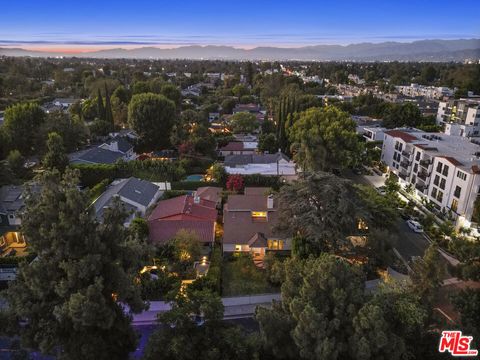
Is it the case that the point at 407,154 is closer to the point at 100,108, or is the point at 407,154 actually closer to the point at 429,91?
the point at 100,108

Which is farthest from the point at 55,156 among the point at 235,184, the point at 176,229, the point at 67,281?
the point at 67,281

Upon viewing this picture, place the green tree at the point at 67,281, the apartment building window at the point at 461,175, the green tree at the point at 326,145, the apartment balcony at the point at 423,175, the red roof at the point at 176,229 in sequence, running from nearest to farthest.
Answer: the green tree at the point at 67,281 < the red roof at the point at 176,229 < the apartment building window at the point at 461,175 < the apartment balcony at the point at 423,175 < the green tree at the point at 326,145

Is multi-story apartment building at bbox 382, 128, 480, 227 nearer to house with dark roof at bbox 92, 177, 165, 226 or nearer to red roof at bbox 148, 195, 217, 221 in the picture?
red roof at bbox 148, 195, 217, 221

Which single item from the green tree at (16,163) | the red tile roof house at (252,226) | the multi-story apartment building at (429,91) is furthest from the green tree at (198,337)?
the multi-story apartment building at (429,91)

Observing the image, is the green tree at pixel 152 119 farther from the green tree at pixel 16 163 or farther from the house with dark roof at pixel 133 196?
the house with dark roof at pixel 133 196

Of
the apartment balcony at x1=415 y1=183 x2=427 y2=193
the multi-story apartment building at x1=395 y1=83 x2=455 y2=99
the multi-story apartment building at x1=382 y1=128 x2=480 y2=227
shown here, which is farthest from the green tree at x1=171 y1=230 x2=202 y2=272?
the multi-story apartment building at x1=395 y1=83 x2=455 y2=99

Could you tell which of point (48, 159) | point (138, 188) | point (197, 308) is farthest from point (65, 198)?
point (48, 159)

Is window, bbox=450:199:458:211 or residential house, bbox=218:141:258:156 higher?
window, bbox=450:199:458:211
